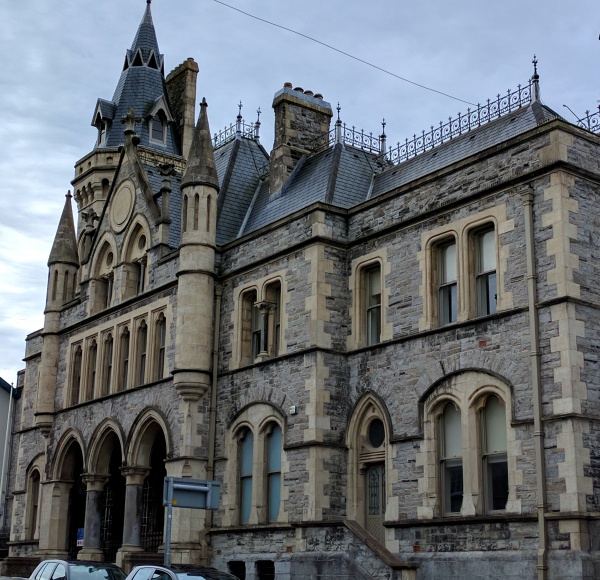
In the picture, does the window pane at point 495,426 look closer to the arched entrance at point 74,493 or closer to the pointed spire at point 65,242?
the arched entrance at point 74,493

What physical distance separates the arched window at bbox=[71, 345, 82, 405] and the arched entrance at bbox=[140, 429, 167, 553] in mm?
4782

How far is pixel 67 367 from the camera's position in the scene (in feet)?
116

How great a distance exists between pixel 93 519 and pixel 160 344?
6.54 metres

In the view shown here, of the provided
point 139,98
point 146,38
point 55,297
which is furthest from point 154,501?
point 146,38

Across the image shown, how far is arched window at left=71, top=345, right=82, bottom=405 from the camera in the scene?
3519cm

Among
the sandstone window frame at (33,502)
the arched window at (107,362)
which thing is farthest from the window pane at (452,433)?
the sandstone window frame at (33,502)

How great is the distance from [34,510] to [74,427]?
6275mm

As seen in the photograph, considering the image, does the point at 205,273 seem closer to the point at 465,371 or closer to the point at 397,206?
the point at 397,206

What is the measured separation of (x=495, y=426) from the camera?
20766mm

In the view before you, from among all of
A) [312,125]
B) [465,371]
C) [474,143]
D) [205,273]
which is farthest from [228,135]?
[465,371]

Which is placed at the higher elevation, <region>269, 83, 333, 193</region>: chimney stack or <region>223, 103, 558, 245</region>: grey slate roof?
<region>269, 83, 333, 193</region>: chimney stack

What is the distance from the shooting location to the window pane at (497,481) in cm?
2030

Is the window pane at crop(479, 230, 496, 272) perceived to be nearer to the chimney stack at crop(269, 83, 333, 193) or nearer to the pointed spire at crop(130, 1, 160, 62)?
the chimney stack at crop(269, 83, 333, 193)

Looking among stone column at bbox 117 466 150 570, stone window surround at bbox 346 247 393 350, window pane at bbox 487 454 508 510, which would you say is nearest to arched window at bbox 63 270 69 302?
stone column at bbox 117 466 150 570
